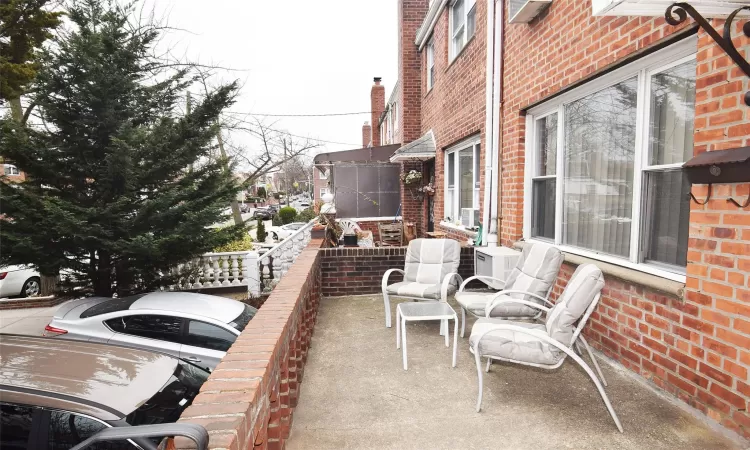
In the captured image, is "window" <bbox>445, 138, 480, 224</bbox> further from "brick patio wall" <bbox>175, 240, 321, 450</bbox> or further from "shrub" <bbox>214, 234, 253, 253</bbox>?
"shrub" <bbox>214, 234, 253, 253</bbox>

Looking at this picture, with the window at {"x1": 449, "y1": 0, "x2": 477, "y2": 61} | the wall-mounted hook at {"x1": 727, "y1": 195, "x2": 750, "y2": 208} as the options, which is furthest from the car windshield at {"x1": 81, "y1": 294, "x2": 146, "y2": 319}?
the window at {"x1": 449, "y1": 0, "x2": 477, "y2": 61}

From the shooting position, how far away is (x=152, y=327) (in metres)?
5.16

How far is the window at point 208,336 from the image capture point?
515 centimetres

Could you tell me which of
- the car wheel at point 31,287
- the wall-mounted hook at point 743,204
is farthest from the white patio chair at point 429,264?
the car wheel at point 31,287

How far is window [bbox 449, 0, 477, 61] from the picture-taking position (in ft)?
22.4

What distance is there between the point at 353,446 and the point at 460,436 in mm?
640

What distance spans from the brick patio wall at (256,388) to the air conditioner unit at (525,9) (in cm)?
389

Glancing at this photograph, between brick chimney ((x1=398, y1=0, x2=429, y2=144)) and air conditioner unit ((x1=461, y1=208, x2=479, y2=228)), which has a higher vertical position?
brick chimney ((x1=398, y1=0, x2=429, y2=144))

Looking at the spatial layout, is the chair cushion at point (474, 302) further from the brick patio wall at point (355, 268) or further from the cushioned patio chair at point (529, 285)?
the brick patio wall at point (355, 268)

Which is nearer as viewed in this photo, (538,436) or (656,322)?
(538,436)

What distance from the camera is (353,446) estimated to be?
229 cm

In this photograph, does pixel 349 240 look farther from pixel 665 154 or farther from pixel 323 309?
pixel 665 154

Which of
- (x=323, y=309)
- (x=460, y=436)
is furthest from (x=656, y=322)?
(x=323, y=309)

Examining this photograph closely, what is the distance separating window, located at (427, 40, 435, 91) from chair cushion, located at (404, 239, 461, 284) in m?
6.10
